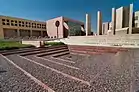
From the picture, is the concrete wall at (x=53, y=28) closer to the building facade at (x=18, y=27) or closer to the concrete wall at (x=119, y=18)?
the building facade at (x=18, y=27)

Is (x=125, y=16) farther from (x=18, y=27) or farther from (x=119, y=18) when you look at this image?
(x=18, y=27)

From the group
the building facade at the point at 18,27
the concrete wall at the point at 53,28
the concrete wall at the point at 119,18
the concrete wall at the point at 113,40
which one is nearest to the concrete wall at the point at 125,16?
the concrete wall at the point at 119,18

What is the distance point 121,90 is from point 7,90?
2.84 m

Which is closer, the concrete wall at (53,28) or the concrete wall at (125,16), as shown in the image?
the concrete wall at (125,16)

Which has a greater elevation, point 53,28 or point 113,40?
point 53,28

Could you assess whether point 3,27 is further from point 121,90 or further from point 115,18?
point 121,90

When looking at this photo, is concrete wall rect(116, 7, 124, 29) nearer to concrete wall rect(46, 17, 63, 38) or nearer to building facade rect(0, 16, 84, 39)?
building facade rect(0, 16, 84, 39)

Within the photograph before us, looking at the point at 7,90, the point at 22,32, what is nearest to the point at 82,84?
the point at 7,90

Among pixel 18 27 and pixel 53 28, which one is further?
pixel 53 28

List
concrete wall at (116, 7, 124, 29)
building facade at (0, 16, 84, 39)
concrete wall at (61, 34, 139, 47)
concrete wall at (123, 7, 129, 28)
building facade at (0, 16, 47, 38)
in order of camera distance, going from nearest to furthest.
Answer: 1. concrete wall at (61, 34, 139, 47)
2. concrete wall at (123, 7, 129, 28)
3. concrete wall at (116, 7, 124, 29)
4. building facade at (0, 16, 47, 38)
5. building facade at (0, 16, 84, 39)

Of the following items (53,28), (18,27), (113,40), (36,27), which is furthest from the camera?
(36,27)

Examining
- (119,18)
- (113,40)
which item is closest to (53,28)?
(119,18)

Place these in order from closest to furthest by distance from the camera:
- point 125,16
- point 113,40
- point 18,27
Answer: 1. point 113,40
2. point 125,16
3. point 18,27

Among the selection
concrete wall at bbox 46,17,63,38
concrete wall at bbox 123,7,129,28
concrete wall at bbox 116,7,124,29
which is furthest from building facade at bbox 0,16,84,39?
concrete wall at bbox 123,7,129,28
